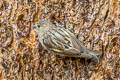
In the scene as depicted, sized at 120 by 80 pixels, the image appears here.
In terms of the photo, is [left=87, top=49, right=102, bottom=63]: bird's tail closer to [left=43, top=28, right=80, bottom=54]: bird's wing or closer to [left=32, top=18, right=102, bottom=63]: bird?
[left=32, top=18, right=102, bottom=63]: bird

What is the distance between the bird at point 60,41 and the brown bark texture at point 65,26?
2.7 inches

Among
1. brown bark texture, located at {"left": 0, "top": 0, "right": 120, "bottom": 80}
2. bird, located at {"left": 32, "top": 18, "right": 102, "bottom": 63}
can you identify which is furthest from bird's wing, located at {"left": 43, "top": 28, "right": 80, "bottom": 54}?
brown bark texture, located at {"left": 0, "top": 0, "right": 120, "bottom": 80}

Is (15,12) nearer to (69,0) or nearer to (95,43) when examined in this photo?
(69,0)

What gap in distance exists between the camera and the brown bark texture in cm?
341

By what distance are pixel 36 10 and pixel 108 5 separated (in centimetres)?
90

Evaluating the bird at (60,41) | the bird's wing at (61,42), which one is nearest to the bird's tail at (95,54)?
the bird at (60,41)

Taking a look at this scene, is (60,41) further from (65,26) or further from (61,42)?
(65,26)

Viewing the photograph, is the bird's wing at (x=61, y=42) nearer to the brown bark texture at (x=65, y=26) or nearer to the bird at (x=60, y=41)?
the bird at (x=60, y=41)

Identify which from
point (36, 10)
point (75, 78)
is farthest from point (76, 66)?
point (36, 10)

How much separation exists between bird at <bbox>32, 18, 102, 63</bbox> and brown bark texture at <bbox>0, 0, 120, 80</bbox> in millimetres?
70

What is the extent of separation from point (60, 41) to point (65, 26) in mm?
226

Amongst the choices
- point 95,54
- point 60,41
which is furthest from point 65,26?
point 95,54

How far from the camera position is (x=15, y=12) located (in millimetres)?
3664

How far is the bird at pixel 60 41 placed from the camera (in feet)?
11.0
